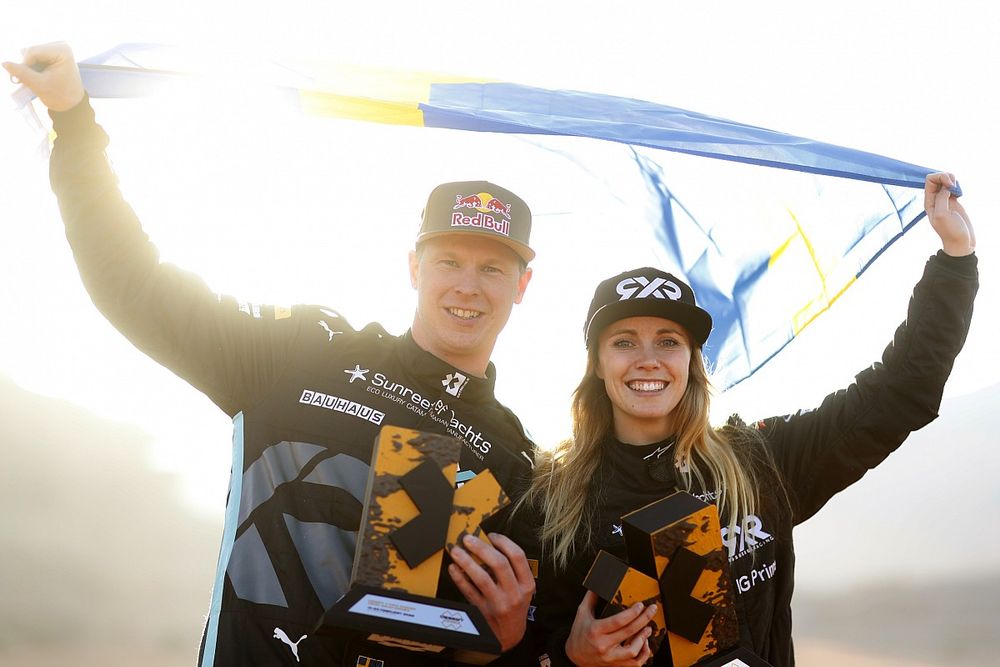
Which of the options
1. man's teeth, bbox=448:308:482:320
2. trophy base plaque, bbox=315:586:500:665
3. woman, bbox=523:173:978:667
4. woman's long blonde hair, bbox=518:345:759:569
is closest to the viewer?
trophy base plaque, bbox=315:586:500:665

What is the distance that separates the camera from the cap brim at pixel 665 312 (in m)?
3.38

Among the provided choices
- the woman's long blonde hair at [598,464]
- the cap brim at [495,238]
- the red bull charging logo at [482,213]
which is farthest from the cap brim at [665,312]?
the red bull charging logo at [482,213]

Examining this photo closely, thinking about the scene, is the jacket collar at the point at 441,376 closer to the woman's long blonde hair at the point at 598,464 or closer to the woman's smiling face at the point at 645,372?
the woman's long blonde hair at the point at 598,464

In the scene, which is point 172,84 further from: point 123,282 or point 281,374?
point 281,374

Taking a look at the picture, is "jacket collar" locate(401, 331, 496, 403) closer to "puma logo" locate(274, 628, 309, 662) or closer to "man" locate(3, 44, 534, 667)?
"man" locate(3, 44, 534, 667)

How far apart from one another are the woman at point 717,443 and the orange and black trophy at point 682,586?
132mm

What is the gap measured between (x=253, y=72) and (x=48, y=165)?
0.91m

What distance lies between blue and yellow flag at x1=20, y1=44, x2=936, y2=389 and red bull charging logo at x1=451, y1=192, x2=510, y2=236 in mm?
285

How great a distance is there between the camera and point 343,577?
2.90m

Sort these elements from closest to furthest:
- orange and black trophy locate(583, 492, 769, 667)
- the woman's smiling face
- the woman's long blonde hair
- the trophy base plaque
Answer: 1. the trophy base plaque
2. orange and black trophy locate(583, 492, 769, 667)
3. the woman's long blonde hair
4. the woman's smiling face

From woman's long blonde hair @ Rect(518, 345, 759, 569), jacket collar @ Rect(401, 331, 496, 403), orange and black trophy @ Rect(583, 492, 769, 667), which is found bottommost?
orange and black trophy @ Rect(583, 492, 769, 667)

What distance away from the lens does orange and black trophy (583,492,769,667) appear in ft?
8.81

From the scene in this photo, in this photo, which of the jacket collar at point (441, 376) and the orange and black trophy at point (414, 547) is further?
the jacket collar at point (441, 376)

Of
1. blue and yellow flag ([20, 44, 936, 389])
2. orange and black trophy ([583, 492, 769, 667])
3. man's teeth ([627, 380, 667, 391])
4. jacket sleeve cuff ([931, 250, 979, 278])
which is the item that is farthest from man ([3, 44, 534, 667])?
jacket sleeve cuff ([931, 250, 979, 278])
